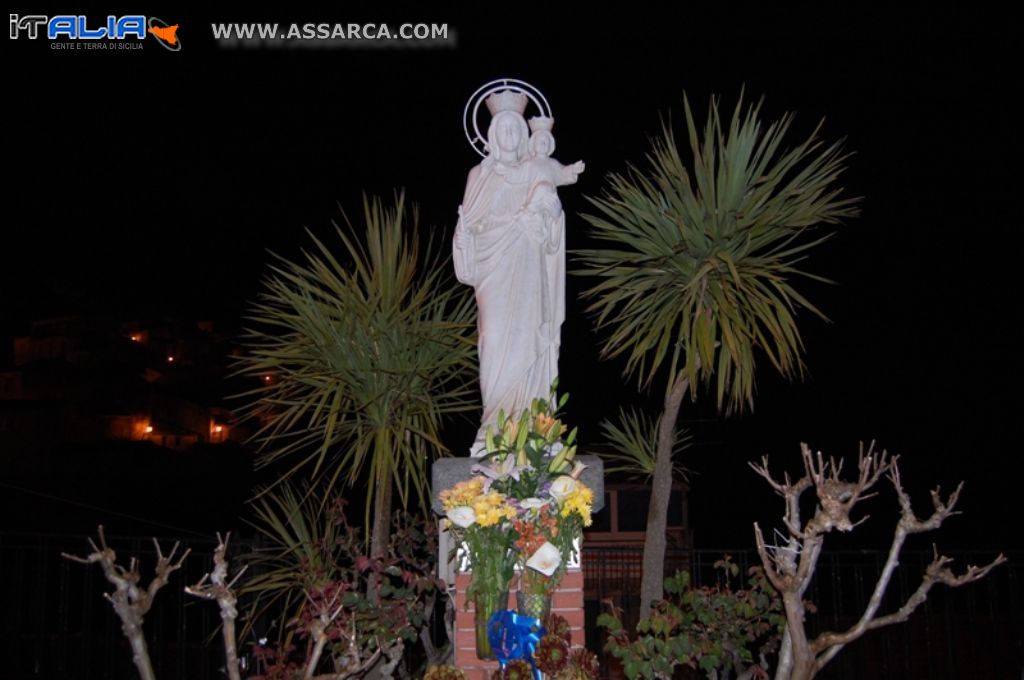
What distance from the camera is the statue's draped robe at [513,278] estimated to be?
15.2 ft

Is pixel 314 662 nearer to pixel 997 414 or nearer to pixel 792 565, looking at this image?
pixel 792 565

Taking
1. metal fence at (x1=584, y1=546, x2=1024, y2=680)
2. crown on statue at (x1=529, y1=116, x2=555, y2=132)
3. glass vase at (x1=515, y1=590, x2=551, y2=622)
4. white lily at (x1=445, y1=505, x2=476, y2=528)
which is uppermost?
crown on statue at (x1=529, y1=116, x2=555, y2=132)

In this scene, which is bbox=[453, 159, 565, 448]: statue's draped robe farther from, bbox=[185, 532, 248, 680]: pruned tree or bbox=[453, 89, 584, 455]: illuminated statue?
bbox=[185, 532, 248, 680]: pruned tree

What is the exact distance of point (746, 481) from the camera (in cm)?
1573

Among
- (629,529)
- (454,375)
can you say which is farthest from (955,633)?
(454,375)

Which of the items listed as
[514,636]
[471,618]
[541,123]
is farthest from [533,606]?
[541,123]

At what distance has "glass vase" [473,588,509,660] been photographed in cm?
334

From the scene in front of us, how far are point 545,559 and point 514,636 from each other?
295 mm

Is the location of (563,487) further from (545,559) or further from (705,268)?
(705,268)

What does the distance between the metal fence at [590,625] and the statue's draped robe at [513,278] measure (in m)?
1.87

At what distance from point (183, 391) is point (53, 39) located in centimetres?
2673

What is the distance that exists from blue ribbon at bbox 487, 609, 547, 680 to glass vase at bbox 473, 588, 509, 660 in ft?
0.24

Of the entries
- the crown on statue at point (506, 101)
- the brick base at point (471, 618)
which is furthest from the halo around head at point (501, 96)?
the brick base at point (471, 618)

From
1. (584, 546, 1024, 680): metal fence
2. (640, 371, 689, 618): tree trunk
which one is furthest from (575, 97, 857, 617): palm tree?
(584, 546, 1024, 680): metal fence
